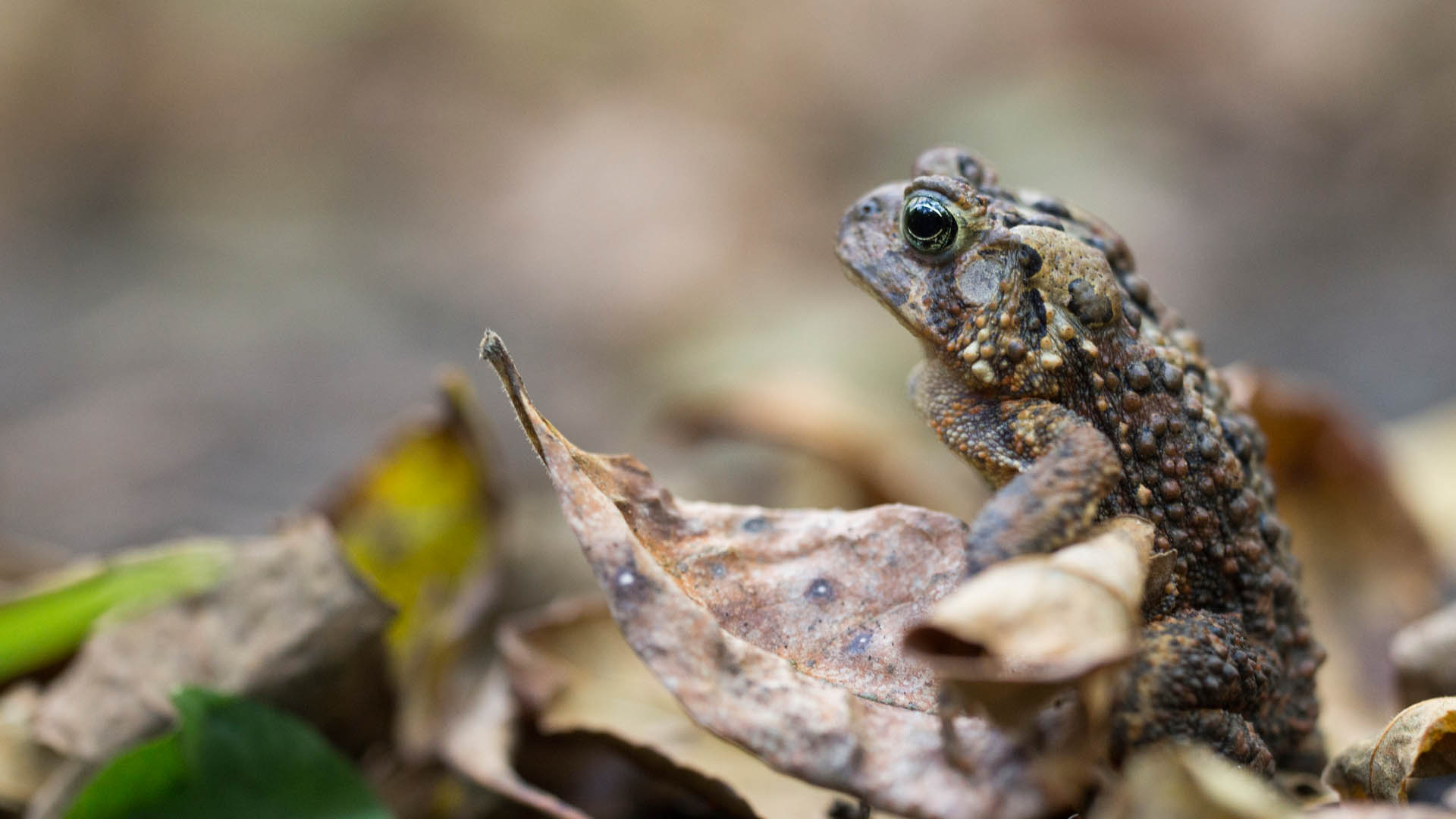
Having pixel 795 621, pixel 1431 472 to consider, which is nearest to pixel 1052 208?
pixel 795 621

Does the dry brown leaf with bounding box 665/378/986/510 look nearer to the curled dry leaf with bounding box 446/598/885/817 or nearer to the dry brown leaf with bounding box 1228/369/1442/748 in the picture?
the dry brown leaf with bounding box 1228/369/1442/748

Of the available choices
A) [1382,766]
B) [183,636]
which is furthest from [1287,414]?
[183,636]

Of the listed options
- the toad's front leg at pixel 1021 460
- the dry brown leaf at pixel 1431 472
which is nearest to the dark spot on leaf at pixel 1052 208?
the toad's front leg at pixel 1021 460

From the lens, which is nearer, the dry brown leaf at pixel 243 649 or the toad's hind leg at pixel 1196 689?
the toad's hind leg at pixel 1196 689

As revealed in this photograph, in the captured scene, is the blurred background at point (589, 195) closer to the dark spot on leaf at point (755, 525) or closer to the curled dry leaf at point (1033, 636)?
the dark spot on leaf at point (755, 525)

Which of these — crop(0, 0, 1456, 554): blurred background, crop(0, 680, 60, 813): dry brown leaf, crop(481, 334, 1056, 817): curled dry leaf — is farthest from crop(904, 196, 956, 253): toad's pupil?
crop(0, 0, 1456, 554): blurred background
